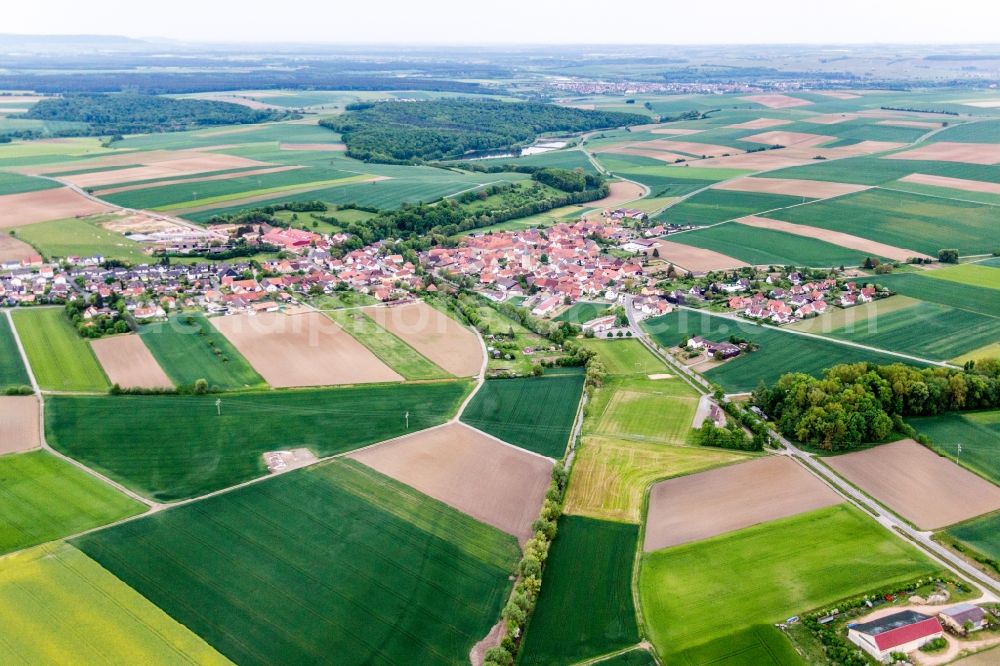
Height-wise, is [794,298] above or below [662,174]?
below

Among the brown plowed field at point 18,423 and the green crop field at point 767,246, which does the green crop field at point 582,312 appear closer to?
the green crop field at point 767,246

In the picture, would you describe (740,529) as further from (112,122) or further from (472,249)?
(112,122)

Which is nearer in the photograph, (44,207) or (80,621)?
(80,621)

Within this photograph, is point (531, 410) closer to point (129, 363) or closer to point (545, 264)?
point (129, 363)

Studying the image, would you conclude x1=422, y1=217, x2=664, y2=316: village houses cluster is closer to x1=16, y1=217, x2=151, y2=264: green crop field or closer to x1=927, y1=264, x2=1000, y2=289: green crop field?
x1=927, y1=264, x2=1000, y2=289: green crop field

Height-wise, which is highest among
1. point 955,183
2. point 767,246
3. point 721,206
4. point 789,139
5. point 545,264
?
point 789,139

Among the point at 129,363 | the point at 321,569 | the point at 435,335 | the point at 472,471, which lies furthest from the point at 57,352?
the point at 472,471

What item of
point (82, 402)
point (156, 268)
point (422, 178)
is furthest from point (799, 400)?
point (422, 178)

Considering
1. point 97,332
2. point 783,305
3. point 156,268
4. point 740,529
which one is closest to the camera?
point 740,529
